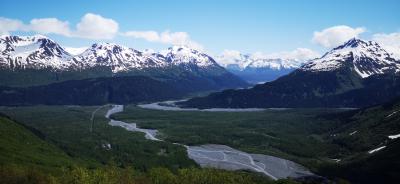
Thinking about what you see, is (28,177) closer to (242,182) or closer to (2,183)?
(2,183)

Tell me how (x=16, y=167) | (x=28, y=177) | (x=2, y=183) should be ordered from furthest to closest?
(x=16, y=167) → (x=28, y=177) → (x=2, y=183)

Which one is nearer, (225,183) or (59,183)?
(59,183)

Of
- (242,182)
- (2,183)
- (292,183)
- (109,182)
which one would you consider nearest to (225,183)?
(242,182)

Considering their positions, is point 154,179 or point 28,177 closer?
point 28,177

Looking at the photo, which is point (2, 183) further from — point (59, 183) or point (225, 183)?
point (225, 183)

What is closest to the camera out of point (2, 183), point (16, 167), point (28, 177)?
point (2, 183)

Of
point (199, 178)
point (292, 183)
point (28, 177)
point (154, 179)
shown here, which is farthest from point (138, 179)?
point (292, 183)

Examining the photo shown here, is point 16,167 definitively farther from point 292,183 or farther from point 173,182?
point 292,183
